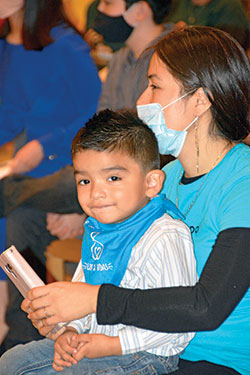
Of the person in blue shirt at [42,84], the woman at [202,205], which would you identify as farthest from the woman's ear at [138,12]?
the woman at [202,205]

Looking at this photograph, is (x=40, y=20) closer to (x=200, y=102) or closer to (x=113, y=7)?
(x=113, y=7)

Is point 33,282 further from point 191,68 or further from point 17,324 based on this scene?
point 17,324

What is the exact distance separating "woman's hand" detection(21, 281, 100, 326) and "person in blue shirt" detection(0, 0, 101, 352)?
1474 millimetres

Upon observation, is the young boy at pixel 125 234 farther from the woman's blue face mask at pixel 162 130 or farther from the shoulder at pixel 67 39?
the shoulder at pixel 67 39

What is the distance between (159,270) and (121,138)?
0.37 metres

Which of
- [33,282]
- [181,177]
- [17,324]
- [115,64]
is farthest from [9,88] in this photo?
[33,282]

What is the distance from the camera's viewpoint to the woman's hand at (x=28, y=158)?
2.86 metres

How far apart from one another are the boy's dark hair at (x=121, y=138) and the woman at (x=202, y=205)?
7 cm

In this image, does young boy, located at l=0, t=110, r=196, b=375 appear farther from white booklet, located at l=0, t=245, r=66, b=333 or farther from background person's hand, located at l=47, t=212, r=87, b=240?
background person's hand, located at l=47, t=212, r=87, b=240

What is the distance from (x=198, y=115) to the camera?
5.33 ft

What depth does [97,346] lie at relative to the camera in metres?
1.40

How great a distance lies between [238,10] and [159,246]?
6.76 ft

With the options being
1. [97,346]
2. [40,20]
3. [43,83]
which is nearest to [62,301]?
[97,346]

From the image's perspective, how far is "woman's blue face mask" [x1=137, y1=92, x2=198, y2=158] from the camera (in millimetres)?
1641
